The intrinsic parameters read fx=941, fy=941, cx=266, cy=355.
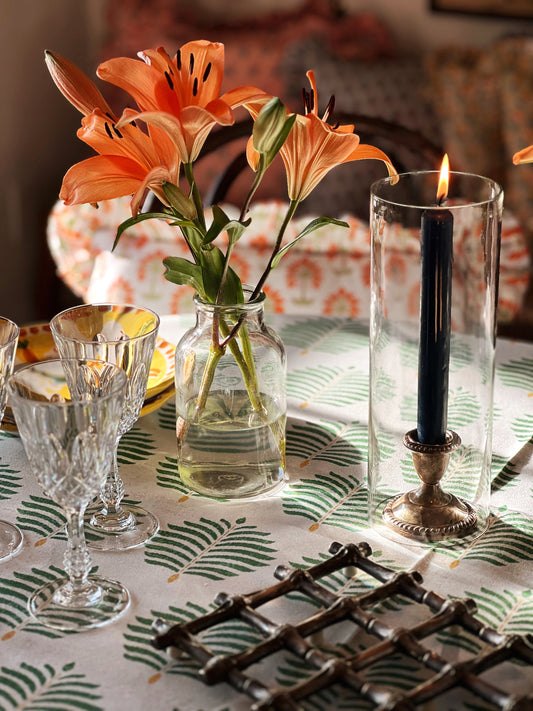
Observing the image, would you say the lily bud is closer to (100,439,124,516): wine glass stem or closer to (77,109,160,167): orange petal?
(77,109,160,167): orange petal

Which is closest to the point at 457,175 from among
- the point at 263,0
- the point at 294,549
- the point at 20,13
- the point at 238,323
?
the point at 238,323

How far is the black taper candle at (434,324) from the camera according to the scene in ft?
2.50

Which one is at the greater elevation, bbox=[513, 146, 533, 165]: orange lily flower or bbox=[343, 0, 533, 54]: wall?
bbox=[343, 0, 533, 54]: wall

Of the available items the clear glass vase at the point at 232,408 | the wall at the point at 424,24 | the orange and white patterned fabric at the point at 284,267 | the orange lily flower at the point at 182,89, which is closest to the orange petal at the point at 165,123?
the orange lily flower at the point at 182,89

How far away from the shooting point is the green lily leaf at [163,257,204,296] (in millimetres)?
830

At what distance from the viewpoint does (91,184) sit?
0.80 metres

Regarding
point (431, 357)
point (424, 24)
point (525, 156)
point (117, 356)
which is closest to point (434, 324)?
point (431, 357)

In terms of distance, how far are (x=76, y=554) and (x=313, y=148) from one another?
0.39 meters

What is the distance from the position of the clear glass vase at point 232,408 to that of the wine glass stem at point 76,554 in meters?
0.18

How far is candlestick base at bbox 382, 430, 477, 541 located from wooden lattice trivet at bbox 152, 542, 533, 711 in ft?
0.31

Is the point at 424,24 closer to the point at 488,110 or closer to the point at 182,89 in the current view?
the point at 488,110

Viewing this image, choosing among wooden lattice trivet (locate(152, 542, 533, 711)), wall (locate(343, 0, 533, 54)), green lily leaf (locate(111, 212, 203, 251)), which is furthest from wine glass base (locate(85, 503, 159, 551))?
wall (locate(343, 0, 533, 54))

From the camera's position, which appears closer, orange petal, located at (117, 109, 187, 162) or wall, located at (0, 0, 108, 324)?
orange petal, located at (117, 109, 187, 162)

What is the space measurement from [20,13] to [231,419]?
2346 mm
